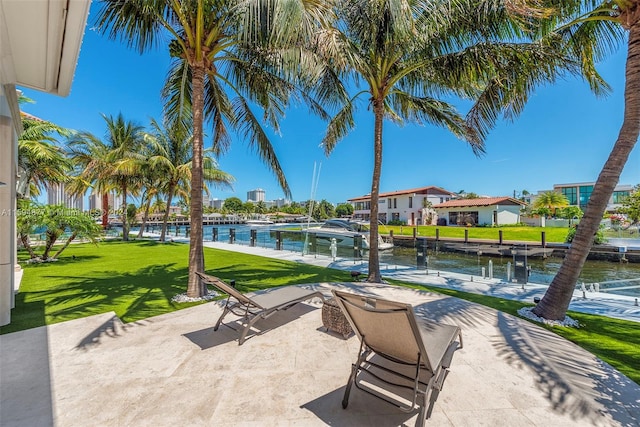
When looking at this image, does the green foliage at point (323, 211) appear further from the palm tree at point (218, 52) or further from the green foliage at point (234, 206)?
the palm tree at point (218, 52)

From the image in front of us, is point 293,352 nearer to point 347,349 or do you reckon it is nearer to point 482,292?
point 347,349

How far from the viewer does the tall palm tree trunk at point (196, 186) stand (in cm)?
563

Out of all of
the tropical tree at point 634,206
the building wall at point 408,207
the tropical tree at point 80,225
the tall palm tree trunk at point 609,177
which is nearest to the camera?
the tall palm tree trunk at point 609,177

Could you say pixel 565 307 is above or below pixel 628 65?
below

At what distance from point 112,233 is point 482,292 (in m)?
26.4

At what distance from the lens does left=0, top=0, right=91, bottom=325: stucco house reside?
2.86 m

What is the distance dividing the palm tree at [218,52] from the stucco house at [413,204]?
3199cm

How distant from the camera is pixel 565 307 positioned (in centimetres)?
450

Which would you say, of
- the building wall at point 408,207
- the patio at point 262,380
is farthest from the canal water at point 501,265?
the building wall at point 408,207

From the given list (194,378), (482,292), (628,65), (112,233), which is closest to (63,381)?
(194,378)

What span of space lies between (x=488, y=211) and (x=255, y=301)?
3610 cm

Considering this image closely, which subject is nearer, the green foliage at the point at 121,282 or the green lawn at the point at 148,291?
the green lawn at the point at 148,291

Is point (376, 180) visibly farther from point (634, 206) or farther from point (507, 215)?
point (507, 215)

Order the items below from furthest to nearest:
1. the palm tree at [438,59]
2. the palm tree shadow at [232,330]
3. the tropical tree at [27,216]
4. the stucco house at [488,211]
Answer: the stucco house at [488,211] < the tropical tree at [27,216] < the palm tree at [438,59] < the palm tree shadow at [232,330]
